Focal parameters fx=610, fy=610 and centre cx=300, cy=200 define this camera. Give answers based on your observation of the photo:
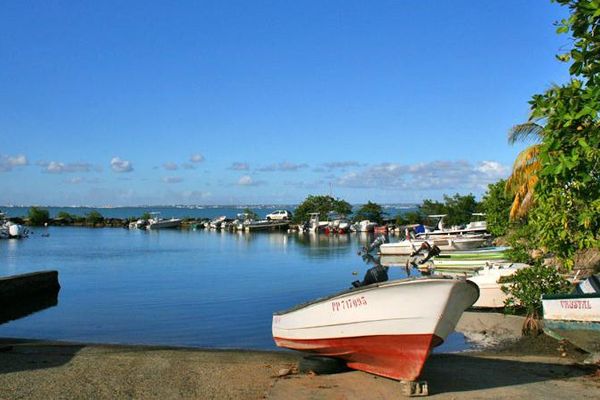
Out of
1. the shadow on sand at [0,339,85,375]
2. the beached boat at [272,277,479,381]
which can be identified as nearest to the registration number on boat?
the beached boat at [272,277,479,381]

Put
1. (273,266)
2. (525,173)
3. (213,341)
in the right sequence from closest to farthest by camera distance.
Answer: (213,341)
(525,173)
(273,266)

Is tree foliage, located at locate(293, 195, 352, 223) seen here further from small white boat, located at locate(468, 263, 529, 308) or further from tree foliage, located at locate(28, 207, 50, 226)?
small white boat, located at locate(468, 263, 529, 308)

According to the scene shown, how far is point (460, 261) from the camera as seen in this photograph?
3272 cm

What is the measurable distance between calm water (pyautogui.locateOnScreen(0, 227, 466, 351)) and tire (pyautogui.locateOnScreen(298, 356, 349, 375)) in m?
4.46

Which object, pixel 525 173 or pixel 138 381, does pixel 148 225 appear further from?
pixel 138 381

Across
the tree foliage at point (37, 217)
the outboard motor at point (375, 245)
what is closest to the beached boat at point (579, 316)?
the outboard motor at point (375, 245)

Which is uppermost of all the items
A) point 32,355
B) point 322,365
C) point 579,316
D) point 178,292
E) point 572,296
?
point 572,296

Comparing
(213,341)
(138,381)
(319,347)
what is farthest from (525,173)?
(138,381)

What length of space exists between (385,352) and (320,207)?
95.3 meters

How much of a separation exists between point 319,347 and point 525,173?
63.1ft

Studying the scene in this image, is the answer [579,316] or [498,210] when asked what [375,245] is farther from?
[498,210]

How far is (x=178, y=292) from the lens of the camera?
27.6 meters

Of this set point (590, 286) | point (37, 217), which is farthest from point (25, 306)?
point (37, 217)

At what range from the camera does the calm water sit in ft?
58.2
